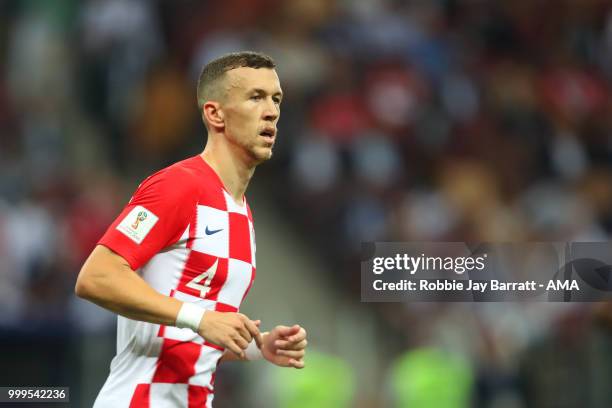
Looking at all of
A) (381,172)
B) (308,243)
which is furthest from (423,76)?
(308,243)

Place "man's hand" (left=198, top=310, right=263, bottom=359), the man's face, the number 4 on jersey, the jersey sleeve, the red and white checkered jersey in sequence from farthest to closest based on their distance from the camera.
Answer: the man's face
the number 4 on jersey
the red and white checkered jersey
the jersey sleeve
"man's hand" (left=198, top=310, right=263, bottom=359)

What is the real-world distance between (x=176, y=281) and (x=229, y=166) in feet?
1.84

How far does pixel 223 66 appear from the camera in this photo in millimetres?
4355

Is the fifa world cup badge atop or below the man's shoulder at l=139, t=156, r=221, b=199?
below

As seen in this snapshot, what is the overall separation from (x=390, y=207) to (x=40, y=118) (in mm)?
3487

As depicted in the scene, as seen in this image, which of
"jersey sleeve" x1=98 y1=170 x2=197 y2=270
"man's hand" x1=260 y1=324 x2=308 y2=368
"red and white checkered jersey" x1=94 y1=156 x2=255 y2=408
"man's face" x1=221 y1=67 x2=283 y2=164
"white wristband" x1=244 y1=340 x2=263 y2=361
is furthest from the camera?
"white wristband" x1=244 y1=340 x2=263 y2=361

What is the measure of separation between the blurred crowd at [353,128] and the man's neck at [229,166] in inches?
174

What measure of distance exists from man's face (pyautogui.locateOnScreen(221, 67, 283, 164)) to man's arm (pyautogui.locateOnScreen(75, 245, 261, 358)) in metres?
0.83

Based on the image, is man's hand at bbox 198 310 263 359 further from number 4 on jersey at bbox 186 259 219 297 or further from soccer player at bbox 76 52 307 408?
number 4 on jersey at bbox 186 259 219 297

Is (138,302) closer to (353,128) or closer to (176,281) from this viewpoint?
(176,281)

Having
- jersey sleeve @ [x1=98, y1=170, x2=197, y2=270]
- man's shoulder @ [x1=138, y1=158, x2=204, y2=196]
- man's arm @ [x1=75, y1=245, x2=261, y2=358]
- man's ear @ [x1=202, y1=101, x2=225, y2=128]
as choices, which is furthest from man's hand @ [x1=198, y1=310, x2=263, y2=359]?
man's ear @ [x1=202, y1=101, x2=225, y2=128]

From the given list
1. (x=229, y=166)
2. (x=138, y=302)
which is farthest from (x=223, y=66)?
(x=138, y=302)

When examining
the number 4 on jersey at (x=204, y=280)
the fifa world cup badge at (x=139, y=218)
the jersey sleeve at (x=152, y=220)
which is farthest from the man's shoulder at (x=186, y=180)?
the number 4 on jersey at (x=204, y=280)

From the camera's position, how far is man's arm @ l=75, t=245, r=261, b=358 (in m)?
3.63
